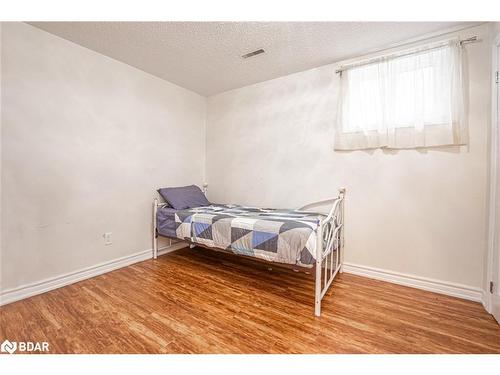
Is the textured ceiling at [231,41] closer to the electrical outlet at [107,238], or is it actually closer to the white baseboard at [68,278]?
the electrical outlet at [107,238]

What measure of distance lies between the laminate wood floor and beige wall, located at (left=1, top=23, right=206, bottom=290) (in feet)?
1.33

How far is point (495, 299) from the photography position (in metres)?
1.57

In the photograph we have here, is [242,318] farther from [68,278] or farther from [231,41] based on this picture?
[231,41]

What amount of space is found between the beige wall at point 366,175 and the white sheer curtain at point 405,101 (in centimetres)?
10

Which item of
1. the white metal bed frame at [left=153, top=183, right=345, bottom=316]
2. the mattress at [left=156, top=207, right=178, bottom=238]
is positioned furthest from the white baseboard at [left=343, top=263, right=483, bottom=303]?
the mattress at [left=156, top=207, right=178, bottom=238]

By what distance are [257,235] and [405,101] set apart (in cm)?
192

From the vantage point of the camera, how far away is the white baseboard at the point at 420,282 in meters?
1.82

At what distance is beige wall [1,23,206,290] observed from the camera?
1.76 meters

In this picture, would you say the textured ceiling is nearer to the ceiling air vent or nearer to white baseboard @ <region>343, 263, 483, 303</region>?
the ceiling air vent

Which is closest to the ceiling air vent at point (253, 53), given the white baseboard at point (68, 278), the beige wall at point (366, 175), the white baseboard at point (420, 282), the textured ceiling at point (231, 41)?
the textured ceiling at point (231, 41)

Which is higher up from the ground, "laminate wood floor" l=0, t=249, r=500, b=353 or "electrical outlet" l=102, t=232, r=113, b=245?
"electrical outlet" l=102, t=232, r=113, b=245
